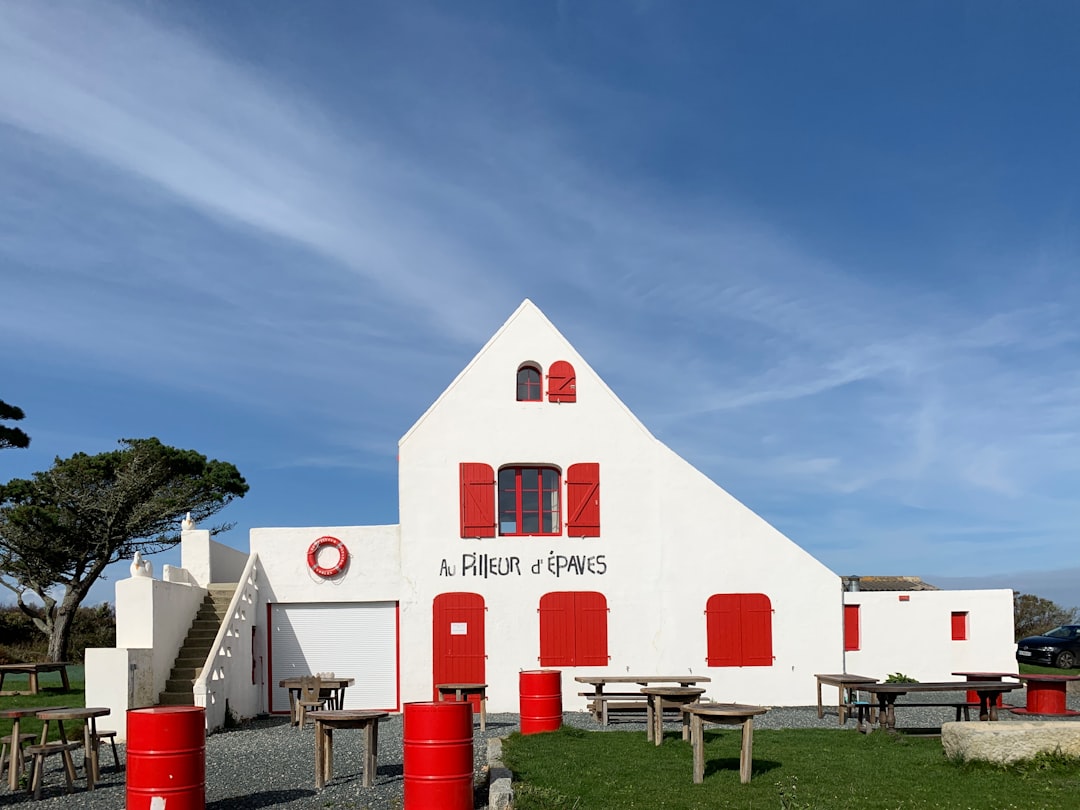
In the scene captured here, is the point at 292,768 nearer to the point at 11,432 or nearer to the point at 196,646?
the point at 196,646

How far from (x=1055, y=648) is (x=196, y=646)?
20.5 meters

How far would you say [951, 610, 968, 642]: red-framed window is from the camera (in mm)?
23500

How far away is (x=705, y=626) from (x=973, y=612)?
6.94 m

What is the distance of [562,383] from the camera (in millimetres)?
20781

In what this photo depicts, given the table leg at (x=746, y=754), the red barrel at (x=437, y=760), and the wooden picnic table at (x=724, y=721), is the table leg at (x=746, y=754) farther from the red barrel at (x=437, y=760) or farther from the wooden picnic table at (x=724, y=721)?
the red barrel at (x=437, y=760)

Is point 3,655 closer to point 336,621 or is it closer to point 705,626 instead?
point 336,621

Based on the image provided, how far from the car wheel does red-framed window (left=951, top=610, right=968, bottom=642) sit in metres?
5.65

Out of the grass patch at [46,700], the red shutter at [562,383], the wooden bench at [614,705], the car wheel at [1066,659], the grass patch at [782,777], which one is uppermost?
the red shutter at [562,383]

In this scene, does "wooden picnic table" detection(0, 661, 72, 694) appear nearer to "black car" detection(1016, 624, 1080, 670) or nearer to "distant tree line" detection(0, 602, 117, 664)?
"distant tree line" detection(0, 602, 117, 664)

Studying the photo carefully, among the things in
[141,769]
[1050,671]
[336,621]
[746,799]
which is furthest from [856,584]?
[141,769]

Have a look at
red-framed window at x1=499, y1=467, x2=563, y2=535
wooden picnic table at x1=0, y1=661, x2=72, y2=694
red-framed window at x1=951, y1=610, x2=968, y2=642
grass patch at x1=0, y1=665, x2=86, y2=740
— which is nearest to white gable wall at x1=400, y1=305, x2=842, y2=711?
red-framed window at x1=499, y1=467, x2=563, y2=535

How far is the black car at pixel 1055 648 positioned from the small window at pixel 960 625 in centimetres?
526

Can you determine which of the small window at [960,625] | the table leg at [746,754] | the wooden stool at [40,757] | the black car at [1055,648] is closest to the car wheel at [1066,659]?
the black car at [1055,648]

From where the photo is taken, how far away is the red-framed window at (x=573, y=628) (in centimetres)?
2009
